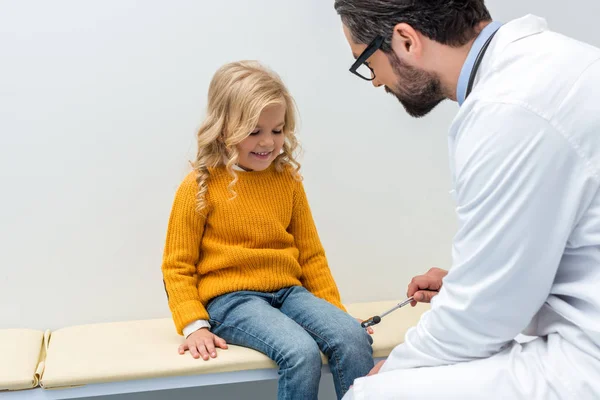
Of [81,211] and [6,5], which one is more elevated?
[6,5]

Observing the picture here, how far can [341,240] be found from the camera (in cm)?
248

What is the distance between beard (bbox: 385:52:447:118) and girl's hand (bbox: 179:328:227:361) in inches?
31.0

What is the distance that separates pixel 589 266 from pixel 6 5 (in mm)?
1781

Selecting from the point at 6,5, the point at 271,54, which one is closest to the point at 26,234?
the point at 6,5

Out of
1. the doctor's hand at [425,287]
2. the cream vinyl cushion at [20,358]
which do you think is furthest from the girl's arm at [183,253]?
the doctor's hand at [425,287]

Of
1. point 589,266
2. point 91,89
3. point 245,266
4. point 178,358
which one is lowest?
point 178,358

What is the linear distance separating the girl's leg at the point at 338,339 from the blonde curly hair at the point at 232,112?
37 centimetres

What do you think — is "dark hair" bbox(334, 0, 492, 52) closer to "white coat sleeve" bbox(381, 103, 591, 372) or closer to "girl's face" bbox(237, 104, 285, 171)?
"white coat sleeve" bbox(381, 103, 591, 372)

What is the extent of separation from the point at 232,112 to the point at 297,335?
0.60 meters

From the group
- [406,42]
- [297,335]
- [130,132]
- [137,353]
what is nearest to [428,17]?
[406,42]

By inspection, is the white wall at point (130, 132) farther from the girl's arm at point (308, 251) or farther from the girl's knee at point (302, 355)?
the girl's knee at point (302, 355)

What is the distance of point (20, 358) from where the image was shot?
6.06 ft

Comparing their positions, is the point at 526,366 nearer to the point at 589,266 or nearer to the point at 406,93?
the point at 589,266

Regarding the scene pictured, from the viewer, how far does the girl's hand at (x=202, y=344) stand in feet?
5.79
